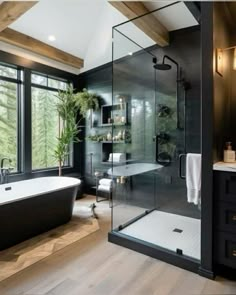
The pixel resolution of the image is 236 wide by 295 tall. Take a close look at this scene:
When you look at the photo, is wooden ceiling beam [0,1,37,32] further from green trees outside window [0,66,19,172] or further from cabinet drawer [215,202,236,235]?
cabinet drawer [215,202,236,235]

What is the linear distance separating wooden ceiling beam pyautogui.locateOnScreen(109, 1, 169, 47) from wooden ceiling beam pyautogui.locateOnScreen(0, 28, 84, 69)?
1918mm

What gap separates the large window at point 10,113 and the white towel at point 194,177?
3.16 metres

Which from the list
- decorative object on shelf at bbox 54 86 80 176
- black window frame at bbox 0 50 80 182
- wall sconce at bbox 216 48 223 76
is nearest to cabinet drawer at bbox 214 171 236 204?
wall sconce at bbox 216 48 223 76

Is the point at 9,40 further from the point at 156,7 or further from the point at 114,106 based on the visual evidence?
the point at 156,7

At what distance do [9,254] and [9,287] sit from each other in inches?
24.0

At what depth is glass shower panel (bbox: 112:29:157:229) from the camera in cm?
384

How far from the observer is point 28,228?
2.80 m

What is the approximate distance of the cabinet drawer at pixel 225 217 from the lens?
1990 mm

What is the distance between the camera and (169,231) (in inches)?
115

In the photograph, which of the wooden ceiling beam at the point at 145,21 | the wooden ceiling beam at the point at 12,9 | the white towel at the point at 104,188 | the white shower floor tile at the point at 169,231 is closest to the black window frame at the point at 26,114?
the wooden ceiling beam at the point at 12,9

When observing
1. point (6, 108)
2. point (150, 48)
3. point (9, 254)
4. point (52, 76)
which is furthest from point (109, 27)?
point (9, 254)

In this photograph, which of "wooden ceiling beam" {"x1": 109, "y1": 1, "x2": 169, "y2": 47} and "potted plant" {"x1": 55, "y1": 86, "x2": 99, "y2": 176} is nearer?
"wooden ceiling beam" {"x1": 109, "y1": 1, "x2": 169, "y2": 47}

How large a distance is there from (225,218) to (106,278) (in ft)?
3.90

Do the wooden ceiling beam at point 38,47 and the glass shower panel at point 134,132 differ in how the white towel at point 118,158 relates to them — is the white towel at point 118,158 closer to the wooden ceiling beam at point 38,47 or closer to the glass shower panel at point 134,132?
the glass shower panel at point 134,132
